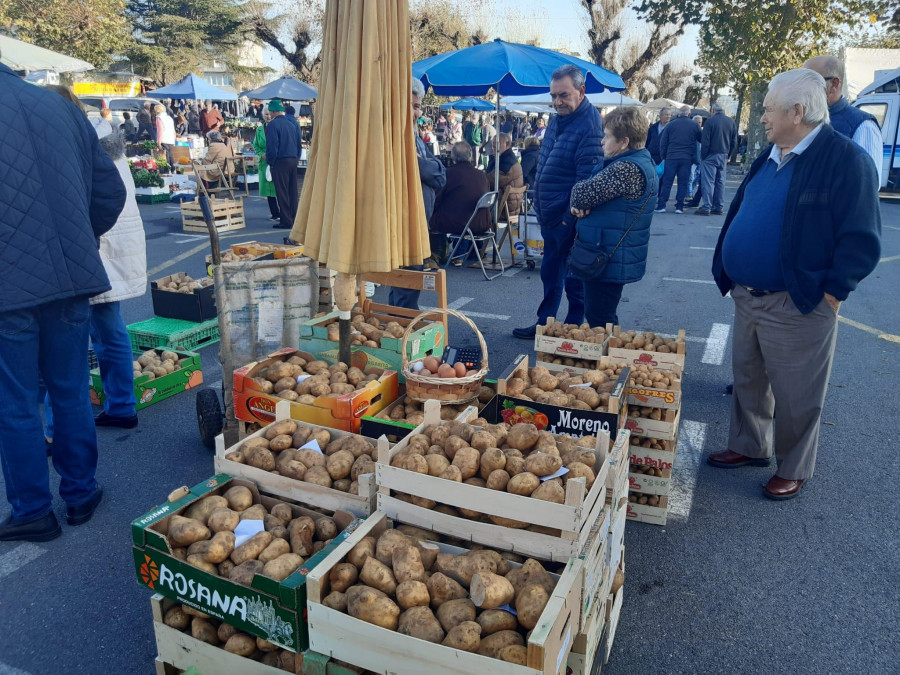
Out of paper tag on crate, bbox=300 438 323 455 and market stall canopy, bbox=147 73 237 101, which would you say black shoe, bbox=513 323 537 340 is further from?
market stall canopy, bbox=147 73 237 101

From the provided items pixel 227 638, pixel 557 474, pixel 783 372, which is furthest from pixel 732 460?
pixel 227 638

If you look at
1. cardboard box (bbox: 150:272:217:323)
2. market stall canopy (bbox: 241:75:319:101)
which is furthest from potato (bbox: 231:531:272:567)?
market stall canopy (bbox: 241:75:319:101)

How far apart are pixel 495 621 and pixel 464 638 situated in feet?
0.43

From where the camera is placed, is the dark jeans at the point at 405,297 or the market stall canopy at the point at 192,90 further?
the market stall canopy at the point at 192,90

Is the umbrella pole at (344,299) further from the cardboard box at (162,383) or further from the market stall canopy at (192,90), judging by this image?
the market stall canopy at (192,90)

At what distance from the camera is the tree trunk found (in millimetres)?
18344

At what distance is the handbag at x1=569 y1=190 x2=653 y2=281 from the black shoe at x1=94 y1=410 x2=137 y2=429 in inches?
132

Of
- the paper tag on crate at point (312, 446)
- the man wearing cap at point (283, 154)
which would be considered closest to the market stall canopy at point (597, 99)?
the man wearing cap at point (283, 154)

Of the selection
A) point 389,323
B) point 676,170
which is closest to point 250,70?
point 676,170

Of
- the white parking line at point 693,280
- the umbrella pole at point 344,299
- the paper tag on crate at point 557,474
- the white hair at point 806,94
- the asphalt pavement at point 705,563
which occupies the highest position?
the white hair at point 806,94

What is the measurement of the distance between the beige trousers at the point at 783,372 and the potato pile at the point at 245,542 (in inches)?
105

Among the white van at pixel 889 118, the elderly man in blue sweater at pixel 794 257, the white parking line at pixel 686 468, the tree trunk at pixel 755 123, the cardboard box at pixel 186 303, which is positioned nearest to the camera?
the elderly man in blue sweater at pixel 794 257

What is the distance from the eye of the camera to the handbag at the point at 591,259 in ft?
15.2

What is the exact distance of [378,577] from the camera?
2.07m
